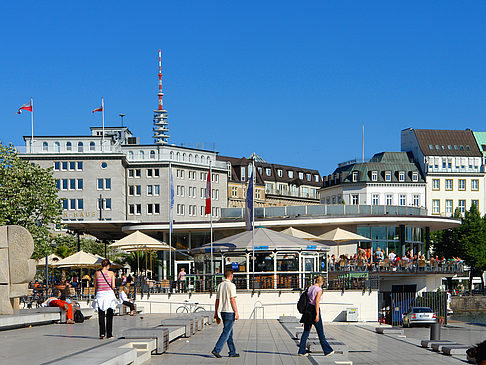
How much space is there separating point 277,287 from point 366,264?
39.9 ft

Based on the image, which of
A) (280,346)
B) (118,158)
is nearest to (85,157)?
(118,158)

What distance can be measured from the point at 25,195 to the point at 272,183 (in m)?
102

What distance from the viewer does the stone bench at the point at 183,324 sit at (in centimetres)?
2039

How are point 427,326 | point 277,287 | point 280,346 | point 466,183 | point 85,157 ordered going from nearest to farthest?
point 280,346
point 277,287
point 427,326
point 85,157
point 466,183

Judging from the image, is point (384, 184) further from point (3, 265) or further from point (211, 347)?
point (211, 347)

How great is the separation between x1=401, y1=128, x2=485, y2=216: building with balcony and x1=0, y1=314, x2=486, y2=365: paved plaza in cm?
10431

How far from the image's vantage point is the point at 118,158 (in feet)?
377

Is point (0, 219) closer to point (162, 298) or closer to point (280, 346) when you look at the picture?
point (162, 298)

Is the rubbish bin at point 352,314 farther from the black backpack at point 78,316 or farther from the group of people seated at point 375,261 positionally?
the black backpack at point 78,316

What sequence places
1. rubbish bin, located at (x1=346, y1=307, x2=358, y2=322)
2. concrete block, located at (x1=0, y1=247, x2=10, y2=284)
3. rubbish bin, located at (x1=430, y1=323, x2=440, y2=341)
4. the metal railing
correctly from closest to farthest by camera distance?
rubbish bin, located at (x1=430, y1=323, x2=440, y2=341)
concrete block, located at (x1=0, y1=247, x2=10, y2=284)
rubbish bin, located at (x1=346, y1=307, x2=358, y2=322)
the metal railing

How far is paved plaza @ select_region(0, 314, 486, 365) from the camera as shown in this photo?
15.6 m

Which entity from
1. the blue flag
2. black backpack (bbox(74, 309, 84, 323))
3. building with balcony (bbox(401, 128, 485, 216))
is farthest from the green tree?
building with balcony (bbox(401, 128, 485, 216))

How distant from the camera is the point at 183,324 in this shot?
68.8 ft

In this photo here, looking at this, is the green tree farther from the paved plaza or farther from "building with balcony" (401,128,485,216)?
"building with balcony" (401,128,485,216)
